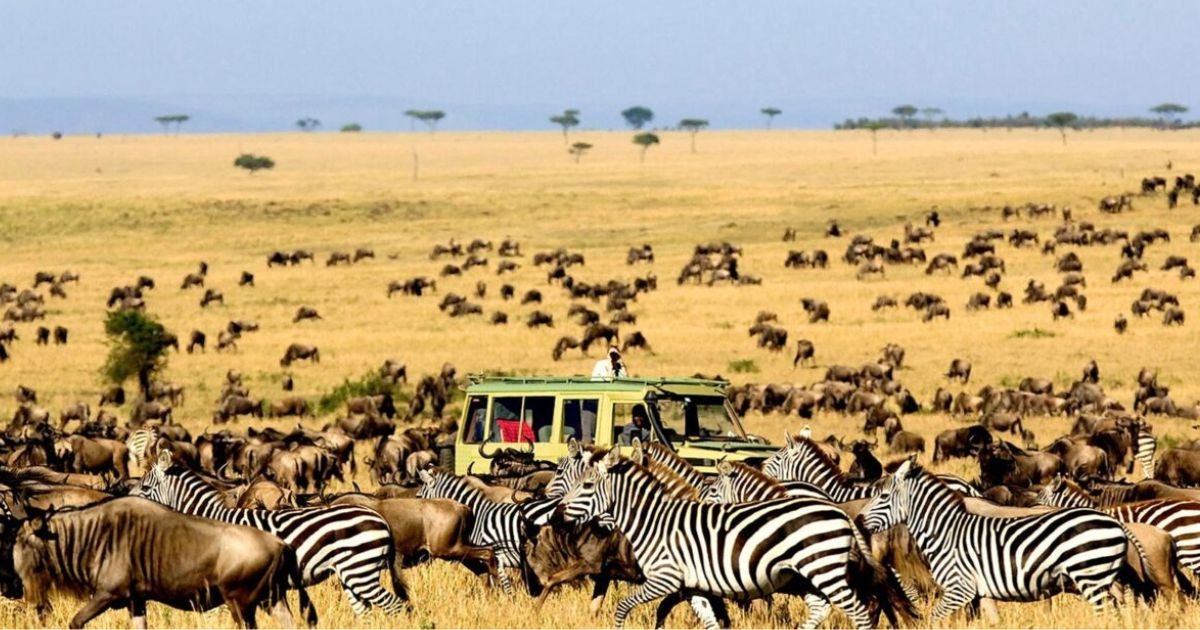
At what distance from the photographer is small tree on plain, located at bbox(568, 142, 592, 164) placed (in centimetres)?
14131

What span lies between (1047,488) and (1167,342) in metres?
27.8

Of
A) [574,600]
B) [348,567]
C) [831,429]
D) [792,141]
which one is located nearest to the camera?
[348,567]

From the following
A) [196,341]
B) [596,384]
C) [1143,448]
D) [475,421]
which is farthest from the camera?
[196,341]

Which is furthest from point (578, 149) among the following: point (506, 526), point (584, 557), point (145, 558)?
point (145, 558)

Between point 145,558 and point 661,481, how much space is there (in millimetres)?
3390

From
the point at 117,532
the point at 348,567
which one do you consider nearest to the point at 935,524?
the point at 348,567

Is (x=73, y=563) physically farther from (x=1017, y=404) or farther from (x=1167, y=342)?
(x=1167, y=342)

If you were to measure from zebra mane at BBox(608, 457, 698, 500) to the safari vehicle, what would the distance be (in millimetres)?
4236

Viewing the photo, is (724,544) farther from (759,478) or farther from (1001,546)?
(759,478)

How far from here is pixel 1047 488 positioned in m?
15.9

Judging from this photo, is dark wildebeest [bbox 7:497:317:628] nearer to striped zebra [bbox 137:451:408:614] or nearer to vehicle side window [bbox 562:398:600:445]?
striped zebra [bbox 137:451:408:614]

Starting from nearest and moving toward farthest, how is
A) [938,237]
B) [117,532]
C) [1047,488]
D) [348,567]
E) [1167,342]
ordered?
[117,532]
[348,567]
[1047,488]
[1167,342]
[938,237]

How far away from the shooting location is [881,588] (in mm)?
11883

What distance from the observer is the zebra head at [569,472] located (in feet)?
46.8
